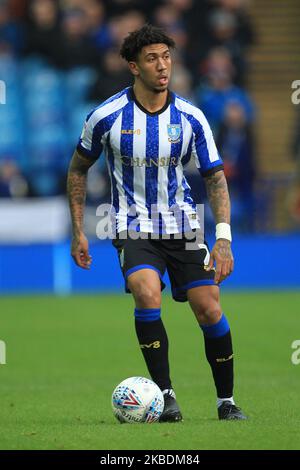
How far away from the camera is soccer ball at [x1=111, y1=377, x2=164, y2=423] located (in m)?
6.66

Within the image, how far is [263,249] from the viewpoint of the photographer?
17.4 meters

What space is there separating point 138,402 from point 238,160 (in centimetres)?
1123

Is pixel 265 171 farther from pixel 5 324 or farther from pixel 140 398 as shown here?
pixel 140 398

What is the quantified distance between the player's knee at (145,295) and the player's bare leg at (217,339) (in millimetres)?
251

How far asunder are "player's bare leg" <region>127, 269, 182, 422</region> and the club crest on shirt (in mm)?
806

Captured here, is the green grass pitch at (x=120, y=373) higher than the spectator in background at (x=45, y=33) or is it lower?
lower

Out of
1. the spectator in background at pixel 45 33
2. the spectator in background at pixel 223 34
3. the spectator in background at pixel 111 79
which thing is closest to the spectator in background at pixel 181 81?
the spectator in background at pixel 223 34

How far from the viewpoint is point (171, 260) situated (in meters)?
7.05

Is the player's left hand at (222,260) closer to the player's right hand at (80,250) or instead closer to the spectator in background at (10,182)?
the player's right hand at (80,250)

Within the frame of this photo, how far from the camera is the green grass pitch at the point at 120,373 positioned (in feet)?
20.1

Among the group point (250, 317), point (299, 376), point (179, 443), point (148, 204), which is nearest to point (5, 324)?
point (250, 317)

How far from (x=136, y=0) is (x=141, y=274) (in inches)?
519

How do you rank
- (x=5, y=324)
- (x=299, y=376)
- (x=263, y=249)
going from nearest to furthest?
(x=299, y=376) → (x=5, y=324) → (x=263, y=249)
